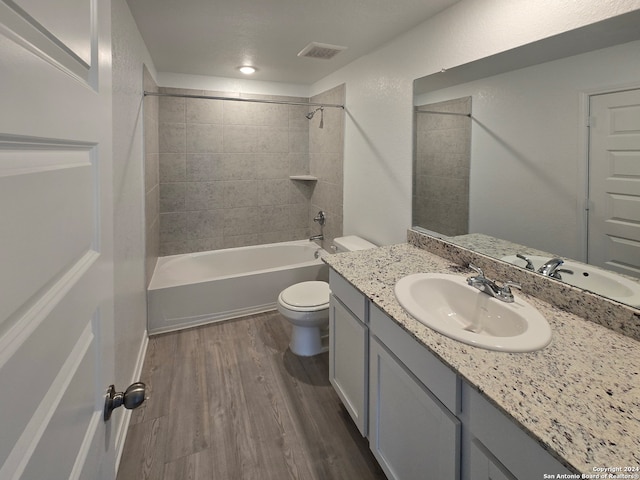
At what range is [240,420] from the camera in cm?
180

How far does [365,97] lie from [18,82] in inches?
103

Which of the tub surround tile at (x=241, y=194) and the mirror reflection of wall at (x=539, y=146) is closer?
the mirror reflection of wall at (x=539, y=146)

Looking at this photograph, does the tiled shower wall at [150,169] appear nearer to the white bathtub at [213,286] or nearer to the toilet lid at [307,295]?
the white bathtub at [213,286]

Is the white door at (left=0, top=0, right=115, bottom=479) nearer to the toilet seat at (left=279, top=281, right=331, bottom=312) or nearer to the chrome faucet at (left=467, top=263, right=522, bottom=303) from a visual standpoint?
the chrome faucet at (left=467, top=263, right=522, bottom=303)

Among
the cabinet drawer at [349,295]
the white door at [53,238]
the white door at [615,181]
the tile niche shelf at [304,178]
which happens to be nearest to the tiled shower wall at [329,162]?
the tile niche shelf at [304,178]

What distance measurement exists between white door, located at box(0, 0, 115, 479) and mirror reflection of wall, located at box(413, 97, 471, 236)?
1.64 metres

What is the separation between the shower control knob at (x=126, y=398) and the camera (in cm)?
66

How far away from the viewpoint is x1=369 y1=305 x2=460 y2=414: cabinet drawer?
3.15 ft

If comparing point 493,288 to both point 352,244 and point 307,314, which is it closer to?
point 307,314

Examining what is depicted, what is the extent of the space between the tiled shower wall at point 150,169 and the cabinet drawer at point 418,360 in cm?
198

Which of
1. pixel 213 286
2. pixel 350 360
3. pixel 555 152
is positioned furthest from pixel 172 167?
pixel 555 152

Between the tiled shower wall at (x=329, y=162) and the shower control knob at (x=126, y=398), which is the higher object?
the tiled shower wall at (x=329, y=162)

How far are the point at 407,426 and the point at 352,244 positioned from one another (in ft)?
5.52

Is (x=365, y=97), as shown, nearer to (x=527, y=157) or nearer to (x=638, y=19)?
(x=527, y=157)
